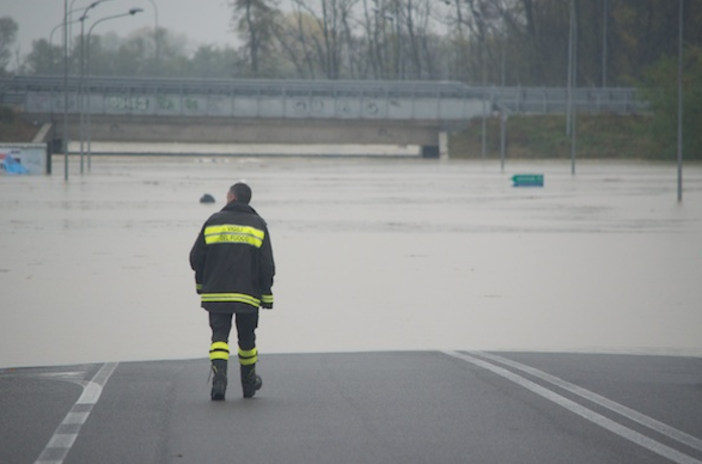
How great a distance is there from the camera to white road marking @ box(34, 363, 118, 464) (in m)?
8.40

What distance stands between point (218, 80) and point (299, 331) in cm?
9976

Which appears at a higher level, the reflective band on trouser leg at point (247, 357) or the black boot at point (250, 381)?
the reflective band on trouser leg at point (247, 357)

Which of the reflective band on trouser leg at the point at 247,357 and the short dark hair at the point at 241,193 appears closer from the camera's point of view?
the reflective band on trouser leg at the point at 247,357

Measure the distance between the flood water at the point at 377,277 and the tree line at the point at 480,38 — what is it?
73342 mm

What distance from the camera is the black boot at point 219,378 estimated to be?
10.5 metres

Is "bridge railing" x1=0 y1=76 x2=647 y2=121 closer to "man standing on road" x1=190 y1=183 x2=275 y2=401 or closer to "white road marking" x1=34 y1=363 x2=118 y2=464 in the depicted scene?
"white road marking" x1=34 y1=363 x2=118 y2=464

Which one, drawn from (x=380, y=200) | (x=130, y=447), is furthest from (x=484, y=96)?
(x=130, y=447)

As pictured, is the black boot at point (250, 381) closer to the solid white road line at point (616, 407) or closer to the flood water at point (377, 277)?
the solid white road line at point (616, 407)

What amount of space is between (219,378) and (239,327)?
1.44 ft

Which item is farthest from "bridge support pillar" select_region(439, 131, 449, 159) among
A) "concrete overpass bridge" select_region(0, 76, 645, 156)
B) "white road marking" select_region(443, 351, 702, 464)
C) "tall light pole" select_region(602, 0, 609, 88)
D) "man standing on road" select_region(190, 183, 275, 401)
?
"man standing on road" select_region(190, 183, 275, 401)

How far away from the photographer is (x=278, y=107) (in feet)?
361

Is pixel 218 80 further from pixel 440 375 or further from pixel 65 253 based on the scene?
pixel 440 375

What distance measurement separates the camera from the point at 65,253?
83.6 ft

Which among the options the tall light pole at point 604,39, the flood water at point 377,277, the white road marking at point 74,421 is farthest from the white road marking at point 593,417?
the tall light pole at point 604,39
